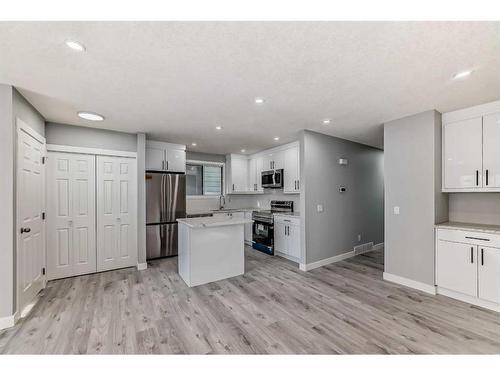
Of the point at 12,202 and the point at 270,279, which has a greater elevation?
the point at 12,202

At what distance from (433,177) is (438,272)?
50.7 inches

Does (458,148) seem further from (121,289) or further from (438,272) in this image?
(121,289)

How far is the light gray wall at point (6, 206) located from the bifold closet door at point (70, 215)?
4.20 ft

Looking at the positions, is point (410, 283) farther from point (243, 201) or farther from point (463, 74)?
point (243, 201)

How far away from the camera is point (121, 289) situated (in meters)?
3.14

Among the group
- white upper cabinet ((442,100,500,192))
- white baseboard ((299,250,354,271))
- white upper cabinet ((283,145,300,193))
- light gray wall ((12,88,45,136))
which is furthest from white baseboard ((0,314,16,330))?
white upper cabinet ((442,100,500,192))

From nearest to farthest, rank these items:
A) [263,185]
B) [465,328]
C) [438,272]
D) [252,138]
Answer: [465,328]
[438,272]
[252,138]
[263,185]

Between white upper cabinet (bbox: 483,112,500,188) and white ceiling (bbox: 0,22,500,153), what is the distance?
0.97 ft

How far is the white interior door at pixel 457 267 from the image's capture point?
268 cm

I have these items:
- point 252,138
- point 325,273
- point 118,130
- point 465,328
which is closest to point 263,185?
point 252,138

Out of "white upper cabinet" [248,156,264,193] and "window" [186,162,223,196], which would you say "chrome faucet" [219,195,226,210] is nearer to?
"window" [186,162,223,196]

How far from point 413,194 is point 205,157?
484 cm

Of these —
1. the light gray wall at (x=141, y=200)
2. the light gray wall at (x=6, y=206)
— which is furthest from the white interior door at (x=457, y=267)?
the light gray wall at (x=6, y=206)

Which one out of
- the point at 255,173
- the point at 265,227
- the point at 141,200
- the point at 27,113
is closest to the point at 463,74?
the point at 265,227
